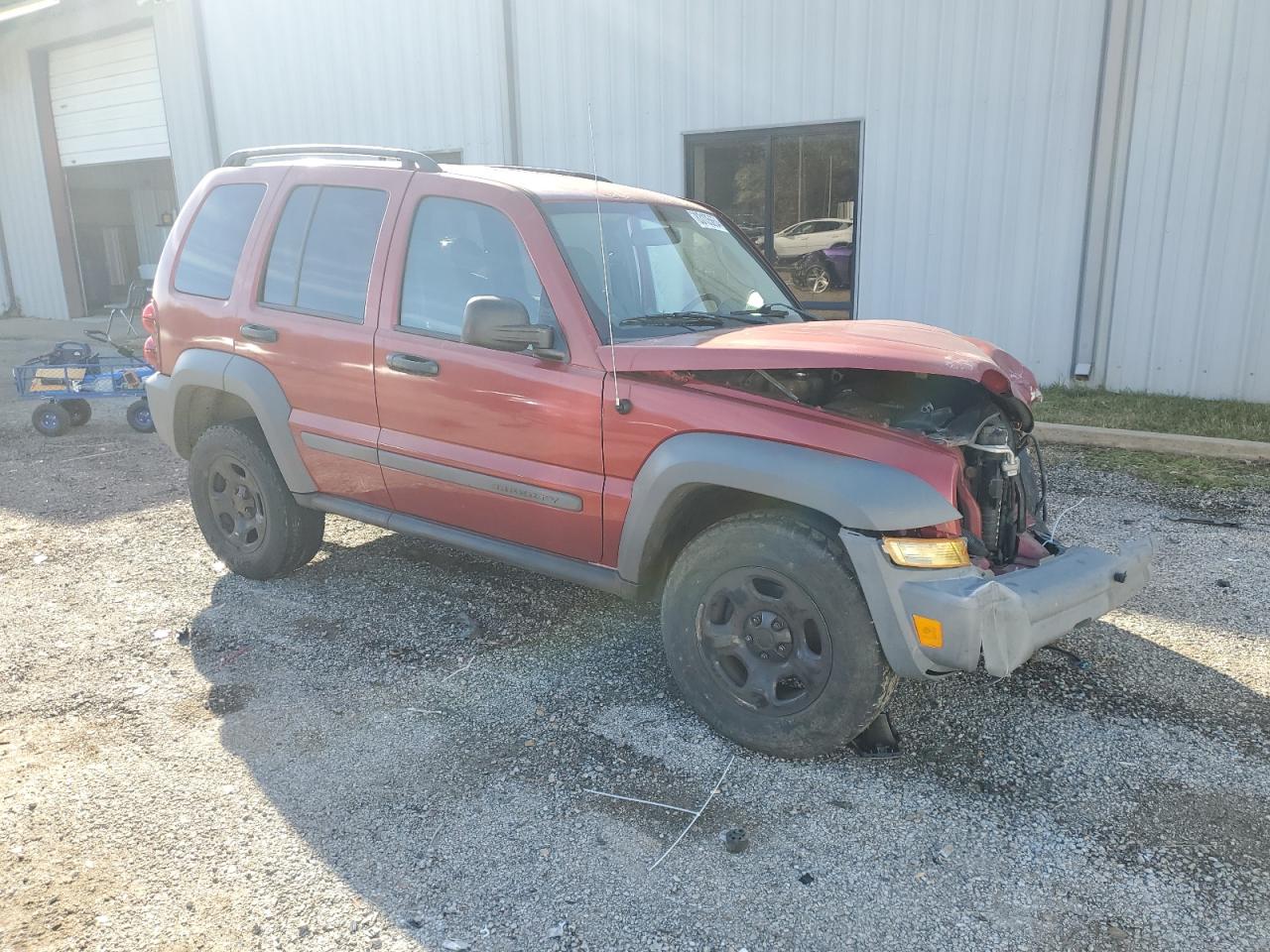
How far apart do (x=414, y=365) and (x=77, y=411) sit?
6.56 meters

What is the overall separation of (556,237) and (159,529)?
3.63 metres

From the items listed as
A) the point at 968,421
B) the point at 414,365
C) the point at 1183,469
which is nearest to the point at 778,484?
the point at 968,421

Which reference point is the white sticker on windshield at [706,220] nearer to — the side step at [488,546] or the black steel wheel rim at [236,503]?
the side step at [488,546]

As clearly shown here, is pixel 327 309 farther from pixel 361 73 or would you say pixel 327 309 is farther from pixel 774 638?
pixel 361 73

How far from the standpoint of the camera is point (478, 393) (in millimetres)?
3713

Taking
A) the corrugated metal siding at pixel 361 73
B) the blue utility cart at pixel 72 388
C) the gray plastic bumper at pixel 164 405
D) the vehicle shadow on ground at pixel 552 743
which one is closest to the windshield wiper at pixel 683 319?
the vehicle shadow on ground at pixel 552 743

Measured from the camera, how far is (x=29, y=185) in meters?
18.8

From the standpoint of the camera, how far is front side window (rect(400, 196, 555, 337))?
12.1 ft

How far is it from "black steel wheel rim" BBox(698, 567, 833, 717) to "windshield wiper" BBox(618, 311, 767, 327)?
1057mm

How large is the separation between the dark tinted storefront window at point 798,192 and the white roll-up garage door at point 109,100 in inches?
439

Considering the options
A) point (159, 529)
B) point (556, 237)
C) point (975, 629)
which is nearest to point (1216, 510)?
point (975, 629)

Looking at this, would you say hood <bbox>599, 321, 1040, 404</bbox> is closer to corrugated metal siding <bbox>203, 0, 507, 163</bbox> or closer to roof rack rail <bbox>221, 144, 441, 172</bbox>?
roof rack rail <bbox>221, 144, 441, 172</bbox>

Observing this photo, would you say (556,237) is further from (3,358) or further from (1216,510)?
(3,358)

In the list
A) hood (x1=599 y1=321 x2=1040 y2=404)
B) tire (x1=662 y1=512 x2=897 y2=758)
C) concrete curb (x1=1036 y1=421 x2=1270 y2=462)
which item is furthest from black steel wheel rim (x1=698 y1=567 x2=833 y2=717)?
concrete curb (x1=1036 y1=421 x2=1270 y2=462)
